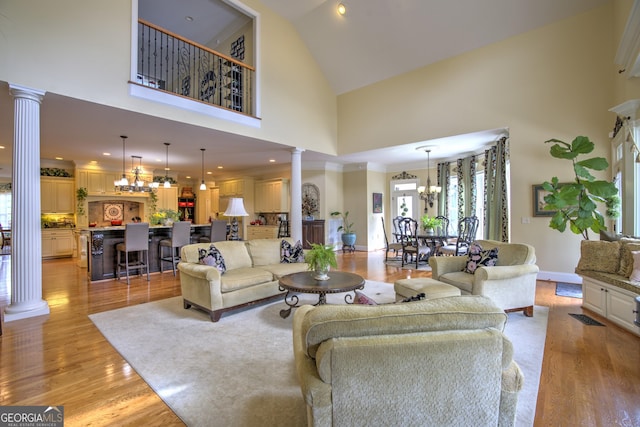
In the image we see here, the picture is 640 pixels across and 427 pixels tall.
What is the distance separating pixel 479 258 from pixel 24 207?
5.68m

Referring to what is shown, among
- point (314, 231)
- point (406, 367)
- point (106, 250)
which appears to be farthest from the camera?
point (314, 231)

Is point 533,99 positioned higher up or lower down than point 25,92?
higher up

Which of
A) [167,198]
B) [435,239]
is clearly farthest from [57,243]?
[435,239]

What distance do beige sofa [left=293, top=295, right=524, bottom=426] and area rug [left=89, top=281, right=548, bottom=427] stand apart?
75 centimetres

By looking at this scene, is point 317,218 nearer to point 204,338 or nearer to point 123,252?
point 123,252

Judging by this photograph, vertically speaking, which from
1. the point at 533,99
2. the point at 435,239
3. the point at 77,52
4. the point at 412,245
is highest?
the point at 77,52

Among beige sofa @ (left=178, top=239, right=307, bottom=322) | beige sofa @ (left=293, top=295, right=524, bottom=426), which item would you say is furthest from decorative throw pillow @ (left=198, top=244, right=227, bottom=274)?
beige sofa @ (left=293, top=295, right=524, bottom=426)

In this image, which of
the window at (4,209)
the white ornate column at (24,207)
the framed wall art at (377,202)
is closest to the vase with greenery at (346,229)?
the framed wall art at (377,202)

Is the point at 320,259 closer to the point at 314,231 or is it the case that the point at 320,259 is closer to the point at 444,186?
the point at 314,231

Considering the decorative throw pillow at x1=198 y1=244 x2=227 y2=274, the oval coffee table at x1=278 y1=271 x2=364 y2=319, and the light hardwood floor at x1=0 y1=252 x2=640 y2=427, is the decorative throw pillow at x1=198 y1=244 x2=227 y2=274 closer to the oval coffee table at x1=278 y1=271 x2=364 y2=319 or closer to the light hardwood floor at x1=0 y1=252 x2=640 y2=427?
the light hardwood floor at x1=0 y1=252 x2=640 y2=427

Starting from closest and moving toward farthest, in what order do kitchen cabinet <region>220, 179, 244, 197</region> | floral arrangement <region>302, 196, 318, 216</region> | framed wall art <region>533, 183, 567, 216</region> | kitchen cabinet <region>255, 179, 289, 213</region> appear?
framed wall art <region>533, 183, 567, 216</region> → floral arrangement <region>302, 196, 318, 216</region> → kitchen cabinet <region>255, 179, 289, 213</region> → kitchen cabinet <region>220, 179, 244, 197</region>

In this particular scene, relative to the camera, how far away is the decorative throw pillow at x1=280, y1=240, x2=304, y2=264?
15.9 ft

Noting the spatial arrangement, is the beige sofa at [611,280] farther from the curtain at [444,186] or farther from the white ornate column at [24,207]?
the white ornate column at [24,207]

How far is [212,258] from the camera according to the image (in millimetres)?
3941
